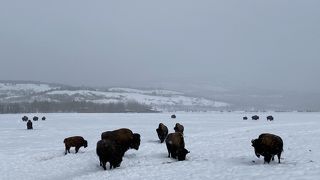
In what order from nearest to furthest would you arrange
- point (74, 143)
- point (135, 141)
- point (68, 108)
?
point (135, 141) < point (74, 143) < point (68, 108)

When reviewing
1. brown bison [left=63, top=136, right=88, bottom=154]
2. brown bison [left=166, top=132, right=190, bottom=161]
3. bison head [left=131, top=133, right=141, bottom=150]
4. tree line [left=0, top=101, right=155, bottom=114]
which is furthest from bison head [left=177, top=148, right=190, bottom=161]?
tree line [left=0, top=101, right=155, bottom=114]

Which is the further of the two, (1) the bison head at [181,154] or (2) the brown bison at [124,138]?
(2) the brown bison at [124,138]

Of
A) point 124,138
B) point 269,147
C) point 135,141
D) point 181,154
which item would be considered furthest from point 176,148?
point 269,147

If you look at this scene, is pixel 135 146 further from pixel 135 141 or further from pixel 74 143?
pixel 74 143

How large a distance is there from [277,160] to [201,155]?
187 inches

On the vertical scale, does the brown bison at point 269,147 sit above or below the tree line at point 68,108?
below

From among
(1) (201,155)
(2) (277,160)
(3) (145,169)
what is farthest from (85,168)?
(2) (277,160)

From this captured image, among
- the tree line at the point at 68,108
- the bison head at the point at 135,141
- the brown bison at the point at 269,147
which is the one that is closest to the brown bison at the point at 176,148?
the bison head at the point at 135,141

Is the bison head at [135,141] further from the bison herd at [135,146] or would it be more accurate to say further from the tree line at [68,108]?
the tree line at [68,108]

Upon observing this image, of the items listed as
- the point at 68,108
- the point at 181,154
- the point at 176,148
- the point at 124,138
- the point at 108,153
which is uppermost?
the point at 68,108

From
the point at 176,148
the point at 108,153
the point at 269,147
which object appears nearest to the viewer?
the point at 269,147

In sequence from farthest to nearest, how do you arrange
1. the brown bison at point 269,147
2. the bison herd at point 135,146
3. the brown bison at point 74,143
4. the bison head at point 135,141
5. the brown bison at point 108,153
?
the brown bison at point 74,143 → the bison head at point 135,141 → the brown bison at point 108,153 → the bison herd at point 135,146 → the brown bison at point 269,147

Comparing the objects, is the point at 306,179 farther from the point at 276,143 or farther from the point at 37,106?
the point at 37,106

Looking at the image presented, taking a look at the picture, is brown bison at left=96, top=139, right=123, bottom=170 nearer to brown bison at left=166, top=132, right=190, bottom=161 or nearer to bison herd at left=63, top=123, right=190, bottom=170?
bison herd at left=63, top=123, right=190, bottom=170
